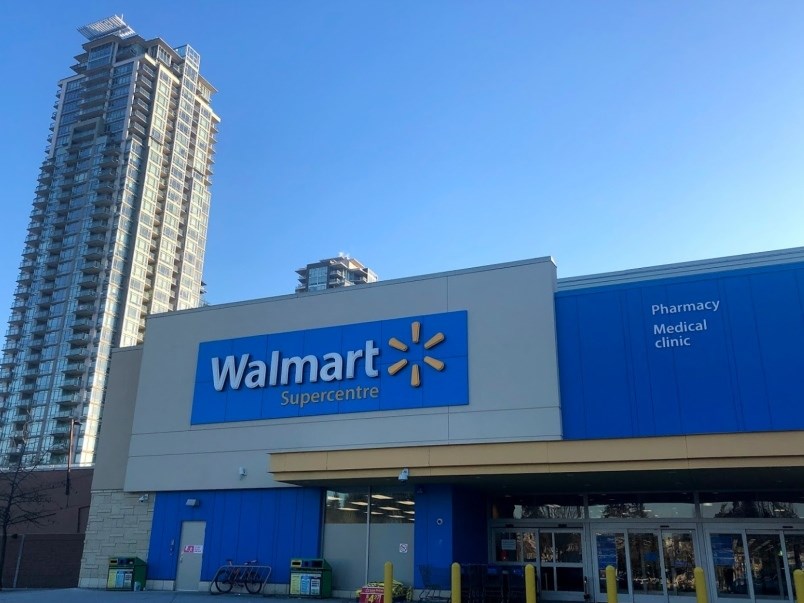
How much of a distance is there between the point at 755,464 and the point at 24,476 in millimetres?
27741

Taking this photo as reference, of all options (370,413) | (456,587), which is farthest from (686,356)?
(370,413)

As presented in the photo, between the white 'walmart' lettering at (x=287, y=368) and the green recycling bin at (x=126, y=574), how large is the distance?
5669 mm

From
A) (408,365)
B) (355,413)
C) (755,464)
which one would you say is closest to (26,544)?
(355,413)

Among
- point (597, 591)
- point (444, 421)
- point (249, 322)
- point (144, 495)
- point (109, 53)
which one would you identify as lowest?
point (597, 591)

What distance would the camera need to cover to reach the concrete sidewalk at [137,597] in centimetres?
1825

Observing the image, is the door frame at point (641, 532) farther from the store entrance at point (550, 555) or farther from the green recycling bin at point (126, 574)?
the green recycling bin at point (126, 574)

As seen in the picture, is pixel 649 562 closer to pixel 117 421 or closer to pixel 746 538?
pixel 746 538

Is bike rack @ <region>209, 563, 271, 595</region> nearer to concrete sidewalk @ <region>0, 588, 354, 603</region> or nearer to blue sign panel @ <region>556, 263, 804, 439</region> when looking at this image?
concrete sidewalk @ <region>0, 588, 354, 603</region>

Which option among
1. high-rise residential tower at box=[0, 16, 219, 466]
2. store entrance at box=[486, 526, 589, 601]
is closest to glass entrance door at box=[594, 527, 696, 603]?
store entrance at box=[486, 526, 589, 601]

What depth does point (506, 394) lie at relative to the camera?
1844 centimetres

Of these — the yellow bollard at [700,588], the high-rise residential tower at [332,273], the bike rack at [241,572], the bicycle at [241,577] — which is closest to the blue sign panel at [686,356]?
the yellow bollard at [700,588]

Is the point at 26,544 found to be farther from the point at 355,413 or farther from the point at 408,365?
Answer: the point at 408,365

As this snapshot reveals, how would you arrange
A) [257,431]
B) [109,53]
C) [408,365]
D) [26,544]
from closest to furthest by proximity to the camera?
[408,365]
[257,431]
[26,544]
[109,53]

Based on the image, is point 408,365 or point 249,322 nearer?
point 408,365
